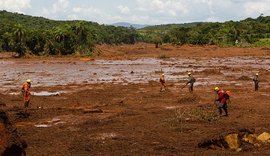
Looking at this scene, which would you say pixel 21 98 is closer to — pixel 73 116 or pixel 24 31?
pixel 73 116

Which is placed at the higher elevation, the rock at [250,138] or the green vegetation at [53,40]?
the green vegetation at [53,40]

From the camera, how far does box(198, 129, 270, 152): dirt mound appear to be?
13688 mm

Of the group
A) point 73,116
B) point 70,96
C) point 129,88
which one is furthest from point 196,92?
point 73,116

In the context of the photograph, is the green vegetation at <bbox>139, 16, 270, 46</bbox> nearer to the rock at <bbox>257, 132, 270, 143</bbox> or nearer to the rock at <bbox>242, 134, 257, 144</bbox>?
the rock at <bbox>257, 132, 270, 143</bbox>

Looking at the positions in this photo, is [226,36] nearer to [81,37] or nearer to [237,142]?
[81,37]

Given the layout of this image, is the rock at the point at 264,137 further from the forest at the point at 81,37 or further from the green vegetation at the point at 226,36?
the green vegetation at the point at 226,36

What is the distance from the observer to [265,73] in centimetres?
4284

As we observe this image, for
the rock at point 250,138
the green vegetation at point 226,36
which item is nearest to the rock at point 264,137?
the rock at point 250,138

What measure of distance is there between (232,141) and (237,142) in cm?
17

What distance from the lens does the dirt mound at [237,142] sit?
13688mm

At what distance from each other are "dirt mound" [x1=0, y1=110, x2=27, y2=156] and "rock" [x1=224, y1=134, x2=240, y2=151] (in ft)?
21.6

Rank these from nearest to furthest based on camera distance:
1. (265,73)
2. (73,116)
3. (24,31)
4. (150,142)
Answer: 1. (150,142)
2. (73,116)
3. (265,73)
4. (24,31)

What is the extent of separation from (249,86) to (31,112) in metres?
18.0

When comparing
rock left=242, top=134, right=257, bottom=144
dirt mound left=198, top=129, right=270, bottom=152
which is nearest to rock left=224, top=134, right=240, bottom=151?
dirt mound left=198, top=129, right=270, bottom=152
